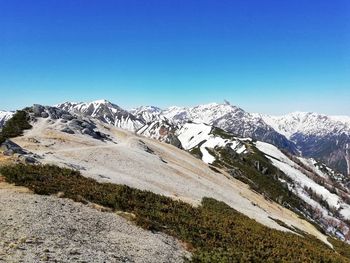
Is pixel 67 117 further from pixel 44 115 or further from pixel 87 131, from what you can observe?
pixel 87 131

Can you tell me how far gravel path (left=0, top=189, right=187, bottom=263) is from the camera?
2180cm

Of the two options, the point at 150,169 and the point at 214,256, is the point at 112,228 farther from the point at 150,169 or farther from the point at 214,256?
the point at 150,169

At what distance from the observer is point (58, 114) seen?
319 ft

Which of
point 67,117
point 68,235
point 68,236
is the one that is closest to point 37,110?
point 67,117

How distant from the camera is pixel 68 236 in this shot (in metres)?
25.1

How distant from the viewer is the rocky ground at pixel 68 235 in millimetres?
21828

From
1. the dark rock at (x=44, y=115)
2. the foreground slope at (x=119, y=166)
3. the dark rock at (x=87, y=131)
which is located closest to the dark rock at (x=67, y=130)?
the foreground slope at (x=119, y=166)

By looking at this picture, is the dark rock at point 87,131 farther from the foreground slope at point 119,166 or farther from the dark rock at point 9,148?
the dark rock at point 9,148

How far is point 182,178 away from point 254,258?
4001 cm

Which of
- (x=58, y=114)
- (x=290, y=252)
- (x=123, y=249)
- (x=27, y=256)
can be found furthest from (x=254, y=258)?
(x=58, y=114)

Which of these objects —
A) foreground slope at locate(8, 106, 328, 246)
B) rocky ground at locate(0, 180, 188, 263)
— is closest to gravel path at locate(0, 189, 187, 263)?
rocky ground at locate(0, 180, 188, 263)

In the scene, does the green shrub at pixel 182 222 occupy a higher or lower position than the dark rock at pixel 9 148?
lower

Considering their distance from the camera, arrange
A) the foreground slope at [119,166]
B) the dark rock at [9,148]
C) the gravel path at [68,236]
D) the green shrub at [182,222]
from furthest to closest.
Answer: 1. the foreground slope at [119,166]
2. the dark rock at [9,148]
3. the green shrub at [182,222]
4. the gravel path at [68,236]

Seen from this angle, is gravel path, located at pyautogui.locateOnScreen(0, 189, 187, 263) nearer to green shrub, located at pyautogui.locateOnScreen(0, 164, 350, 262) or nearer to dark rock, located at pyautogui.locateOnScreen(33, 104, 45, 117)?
green shrub, located at pyautogui.locateOnScreen(0, 164, 350, 262)
